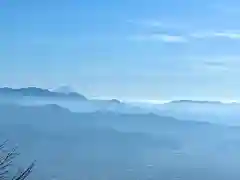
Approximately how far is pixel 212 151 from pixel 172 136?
528 inches

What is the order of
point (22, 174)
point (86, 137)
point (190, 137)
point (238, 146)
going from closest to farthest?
point (22, 174)
point (238, 146)
point (86, 137)
point (190, 137)

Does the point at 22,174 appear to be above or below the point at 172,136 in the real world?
below

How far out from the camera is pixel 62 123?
338 feet

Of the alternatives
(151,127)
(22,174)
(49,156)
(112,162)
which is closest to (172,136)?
(151,127)

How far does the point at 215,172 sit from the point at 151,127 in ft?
180

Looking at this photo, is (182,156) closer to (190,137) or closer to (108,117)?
(190,137)

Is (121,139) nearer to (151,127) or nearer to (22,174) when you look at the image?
(151,127)

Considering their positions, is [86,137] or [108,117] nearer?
[86,137]

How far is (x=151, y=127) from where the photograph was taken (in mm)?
120750

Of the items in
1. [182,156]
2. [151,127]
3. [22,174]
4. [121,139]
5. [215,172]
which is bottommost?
[22,174]

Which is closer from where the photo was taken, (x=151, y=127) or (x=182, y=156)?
(x=182, y=156)

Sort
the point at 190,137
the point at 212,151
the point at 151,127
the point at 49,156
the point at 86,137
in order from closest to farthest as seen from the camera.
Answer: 1. the point at 49,156
2. the point at 212,151
3. the point at 86,137
4. the point at 190,137
5. the point at 151,127

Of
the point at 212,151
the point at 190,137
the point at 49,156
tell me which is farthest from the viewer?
the point at 190,137

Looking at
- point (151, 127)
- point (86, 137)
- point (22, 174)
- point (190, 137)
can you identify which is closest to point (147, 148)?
point (86, 137)
